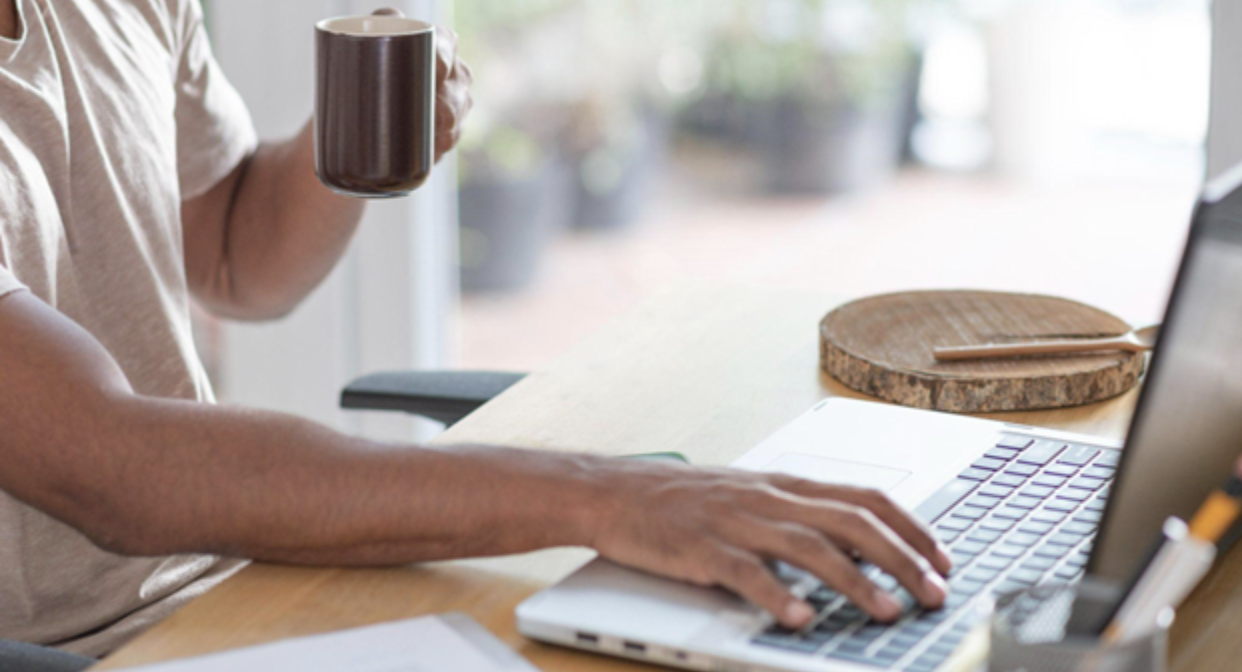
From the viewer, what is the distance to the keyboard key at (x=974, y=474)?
0.93m

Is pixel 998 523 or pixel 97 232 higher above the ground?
pixel 97 232

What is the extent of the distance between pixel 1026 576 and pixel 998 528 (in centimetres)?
6

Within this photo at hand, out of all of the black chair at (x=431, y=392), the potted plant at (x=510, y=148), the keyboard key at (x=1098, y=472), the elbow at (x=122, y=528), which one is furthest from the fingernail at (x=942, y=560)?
the potted plant at (x=510, y=148)

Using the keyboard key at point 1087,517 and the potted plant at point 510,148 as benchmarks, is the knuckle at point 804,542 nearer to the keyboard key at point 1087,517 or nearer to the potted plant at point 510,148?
the keyboard key at point 1087,517

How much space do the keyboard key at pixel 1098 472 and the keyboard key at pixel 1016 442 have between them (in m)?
0.05

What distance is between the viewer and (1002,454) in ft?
3.19

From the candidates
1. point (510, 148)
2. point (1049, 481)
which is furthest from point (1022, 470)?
point (510, 148)

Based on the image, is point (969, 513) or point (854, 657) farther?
point (969, 513)

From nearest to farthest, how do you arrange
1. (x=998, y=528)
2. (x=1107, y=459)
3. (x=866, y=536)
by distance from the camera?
(x=866, y=536) < (x=998, y=528) < (x=1107, y=459)

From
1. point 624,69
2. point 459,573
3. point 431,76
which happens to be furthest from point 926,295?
point 624,69

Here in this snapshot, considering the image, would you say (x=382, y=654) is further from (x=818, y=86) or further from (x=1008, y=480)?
(x=818, y=86)

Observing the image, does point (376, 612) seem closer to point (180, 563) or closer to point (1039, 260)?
point (180, 563)

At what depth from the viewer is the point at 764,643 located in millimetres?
712

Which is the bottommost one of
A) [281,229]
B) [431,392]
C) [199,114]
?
[431,392]
